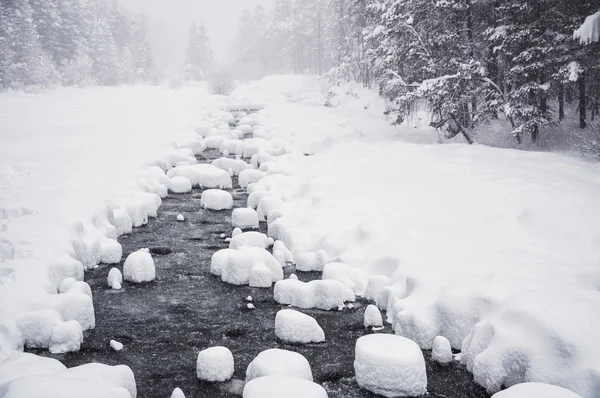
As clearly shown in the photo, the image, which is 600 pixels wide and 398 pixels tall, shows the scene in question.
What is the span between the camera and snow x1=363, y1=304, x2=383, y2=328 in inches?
222

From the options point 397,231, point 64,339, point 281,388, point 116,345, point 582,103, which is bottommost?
point 116,345

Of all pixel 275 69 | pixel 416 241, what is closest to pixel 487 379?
pixel 416 241

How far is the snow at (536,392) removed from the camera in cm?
371

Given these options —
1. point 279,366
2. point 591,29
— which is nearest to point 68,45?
point 591,29

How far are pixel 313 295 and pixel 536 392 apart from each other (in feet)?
9.47

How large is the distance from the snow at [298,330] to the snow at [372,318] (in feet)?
2.06

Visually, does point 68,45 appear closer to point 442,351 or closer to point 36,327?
point 36,327

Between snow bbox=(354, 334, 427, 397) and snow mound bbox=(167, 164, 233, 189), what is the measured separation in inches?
320

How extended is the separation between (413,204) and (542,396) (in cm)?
539

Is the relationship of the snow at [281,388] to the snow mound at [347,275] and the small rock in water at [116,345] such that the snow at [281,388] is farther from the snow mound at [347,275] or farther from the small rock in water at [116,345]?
the snow mound at [347,275]

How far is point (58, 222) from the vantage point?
24.4ft

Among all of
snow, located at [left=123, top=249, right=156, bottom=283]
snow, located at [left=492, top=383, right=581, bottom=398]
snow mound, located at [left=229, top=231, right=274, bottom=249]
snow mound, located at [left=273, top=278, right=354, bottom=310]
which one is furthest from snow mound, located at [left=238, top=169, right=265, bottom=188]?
snow, located at [left=492, top=383, right=581, bottom=398]

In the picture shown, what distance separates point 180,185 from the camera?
1146 cm

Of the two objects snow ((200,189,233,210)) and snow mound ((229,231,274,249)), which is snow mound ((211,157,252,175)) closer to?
snow ((200,189,233,210))
